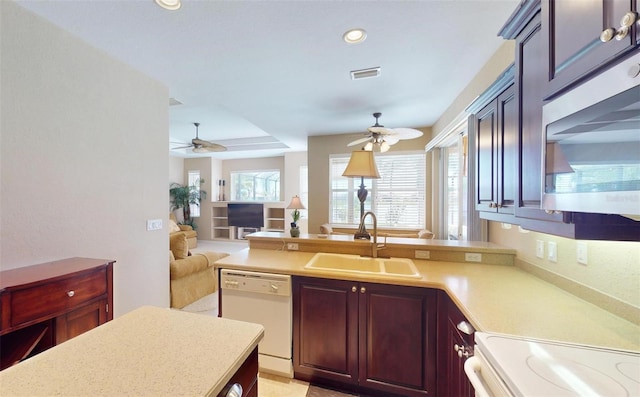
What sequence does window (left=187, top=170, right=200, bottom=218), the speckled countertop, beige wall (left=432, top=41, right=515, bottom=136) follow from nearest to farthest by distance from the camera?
the speckled countertop
beige wall (left=432, top=41, right=515, bottom=136)
window (left=187, top=170, right=200, bottom=218)

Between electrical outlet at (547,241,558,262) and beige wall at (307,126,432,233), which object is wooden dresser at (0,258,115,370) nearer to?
electrical outlet at (547,241,558,262)

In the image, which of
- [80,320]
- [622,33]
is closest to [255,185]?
[80,320]

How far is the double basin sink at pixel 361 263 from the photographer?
6.57 ft

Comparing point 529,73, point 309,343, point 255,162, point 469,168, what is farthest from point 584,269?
point 255,162

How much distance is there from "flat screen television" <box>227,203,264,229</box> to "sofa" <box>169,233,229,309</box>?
372 cm

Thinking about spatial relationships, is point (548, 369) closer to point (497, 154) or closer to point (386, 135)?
point (497, 154)

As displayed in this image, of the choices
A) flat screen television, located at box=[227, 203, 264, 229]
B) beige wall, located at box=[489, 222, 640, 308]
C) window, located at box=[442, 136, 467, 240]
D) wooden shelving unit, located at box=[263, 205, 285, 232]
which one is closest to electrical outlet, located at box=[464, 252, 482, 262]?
beige wall, located at box=[489, 222, 640, 308]

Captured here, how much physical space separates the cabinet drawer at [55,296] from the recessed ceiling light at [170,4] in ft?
6.32

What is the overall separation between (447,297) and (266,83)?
2.68 meters

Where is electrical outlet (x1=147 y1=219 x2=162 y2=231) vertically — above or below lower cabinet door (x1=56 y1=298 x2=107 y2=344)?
above

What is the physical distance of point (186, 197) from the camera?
24.3 ft

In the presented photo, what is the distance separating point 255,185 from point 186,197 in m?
2.13

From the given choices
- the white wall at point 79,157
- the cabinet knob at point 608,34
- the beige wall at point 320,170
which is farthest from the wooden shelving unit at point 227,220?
the cabinet knob at point 608,34

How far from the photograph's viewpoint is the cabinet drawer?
136 centimetres
